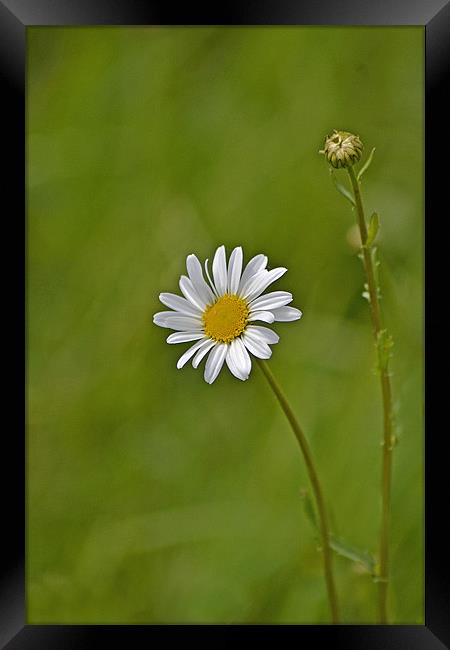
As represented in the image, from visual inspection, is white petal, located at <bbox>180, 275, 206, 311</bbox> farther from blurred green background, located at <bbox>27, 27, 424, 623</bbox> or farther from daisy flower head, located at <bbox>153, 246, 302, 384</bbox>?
blurred green background, located at <bbox>27, 27, 424, 623</bbox>

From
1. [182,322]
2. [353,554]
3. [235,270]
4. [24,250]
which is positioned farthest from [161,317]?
[353,554]

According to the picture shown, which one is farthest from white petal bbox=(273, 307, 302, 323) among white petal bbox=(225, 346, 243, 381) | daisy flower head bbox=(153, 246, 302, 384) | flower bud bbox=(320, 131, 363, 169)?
flower bud bbox=(320, 131, 363, 169)

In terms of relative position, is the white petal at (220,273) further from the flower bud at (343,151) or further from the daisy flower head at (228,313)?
the flower bud at (343,151)

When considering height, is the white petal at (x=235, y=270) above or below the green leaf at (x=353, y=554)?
above

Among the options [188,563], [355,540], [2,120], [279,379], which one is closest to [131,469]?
[188,563]

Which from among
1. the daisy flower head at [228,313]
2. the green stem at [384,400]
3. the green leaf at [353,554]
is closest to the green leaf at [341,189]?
the green stem at [384,400]

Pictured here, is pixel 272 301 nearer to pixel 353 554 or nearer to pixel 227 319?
pixel 227 319
